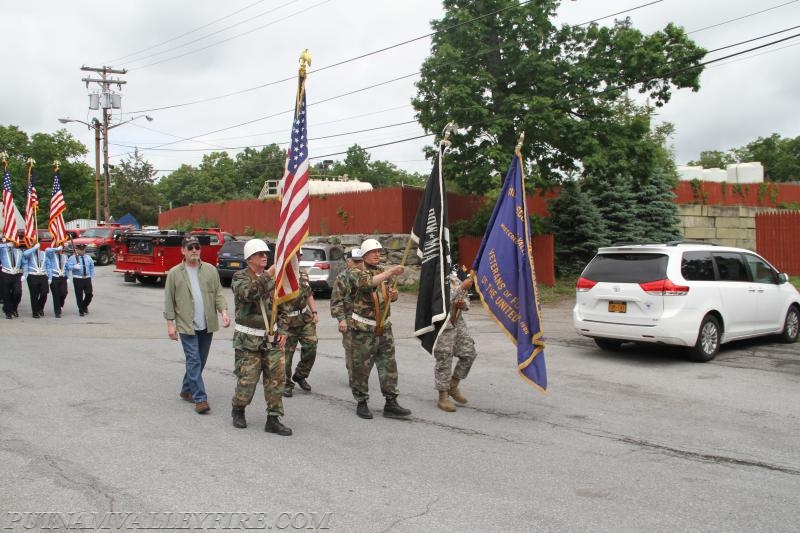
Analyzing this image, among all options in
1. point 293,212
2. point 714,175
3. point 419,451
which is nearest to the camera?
point 419,451

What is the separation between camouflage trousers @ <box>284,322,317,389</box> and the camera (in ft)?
25.6

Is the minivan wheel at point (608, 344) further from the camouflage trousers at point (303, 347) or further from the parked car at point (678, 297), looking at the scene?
the camouflage trousers at point (303, 347)

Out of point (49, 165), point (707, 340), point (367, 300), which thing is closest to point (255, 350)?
point (367, 300)

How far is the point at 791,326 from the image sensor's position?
11.8 m

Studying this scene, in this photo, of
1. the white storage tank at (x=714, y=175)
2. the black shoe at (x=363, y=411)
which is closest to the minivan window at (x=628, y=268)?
the black shoe at (x=363, y=411)

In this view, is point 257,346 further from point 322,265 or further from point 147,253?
point 147,253

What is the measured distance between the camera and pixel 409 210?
23.7 m

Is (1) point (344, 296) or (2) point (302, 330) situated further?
(2) point (302, 330)

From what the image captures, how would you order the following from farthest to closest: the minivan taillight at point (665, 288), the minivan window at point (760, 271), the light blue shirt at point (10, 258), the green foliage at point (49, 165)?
the green foliage at point (49, 165), the light blue shirt at point (10, 258), the minivan window at point (760, 271), the minivan taillight at point (665, 288)

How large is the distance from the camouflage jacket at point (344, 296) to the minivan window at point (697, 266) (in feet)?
18.2

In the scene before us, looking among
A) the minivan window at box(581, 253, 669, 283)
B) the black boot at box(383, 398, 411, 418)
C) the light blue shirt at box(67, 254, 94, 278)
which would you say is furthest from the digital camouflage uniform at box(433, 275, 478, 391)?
the light blue shirt at box(67, 254, 94, 278)

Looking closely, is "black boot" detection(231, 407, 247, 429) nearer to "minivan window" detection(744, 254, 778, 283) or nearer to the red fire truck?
"minivan window" detection(744, 254, 778, 283)

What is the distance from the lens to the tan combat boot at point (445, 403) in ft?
23.9

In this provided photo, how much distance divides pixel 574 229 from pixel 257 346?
19387mm
